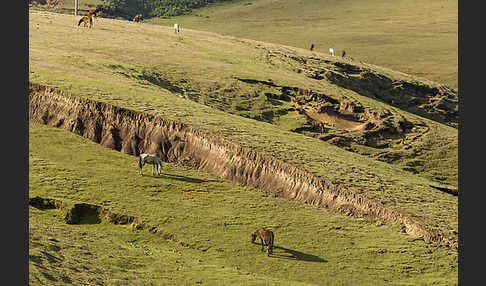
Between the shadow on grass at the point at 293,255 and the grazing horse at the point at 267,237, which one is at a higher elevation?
the grazing horse at the point at 267,237

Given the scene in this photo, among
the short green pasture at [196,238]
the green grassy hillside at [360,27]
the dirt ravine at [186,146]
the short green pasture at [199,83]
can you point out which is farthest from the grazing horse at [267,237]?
the green grassy hillside at [360,27]

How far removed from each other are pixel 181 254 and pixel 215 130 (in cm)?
1138

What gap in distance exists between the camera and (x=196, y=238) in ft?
84.1

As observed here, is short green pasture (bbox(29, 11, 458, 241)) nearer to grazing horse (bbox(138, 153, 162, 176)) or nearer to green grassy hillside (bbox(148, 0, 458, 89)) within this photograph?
grazing horse (bbox(138, 153, 162, 176))

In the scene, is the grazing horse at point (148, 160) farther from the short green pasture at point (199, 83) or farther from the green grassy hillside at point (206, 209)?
the short green pasture at point (199, 83)

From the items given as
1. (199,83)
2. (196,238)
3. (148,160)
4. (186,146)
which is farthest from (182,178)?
(199,83)

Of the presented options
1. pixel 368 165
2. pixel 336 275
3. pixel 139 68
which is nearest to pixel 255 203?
pixel 336 275

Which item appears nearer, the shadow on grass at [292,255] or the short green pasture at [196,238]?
the short green pasture at [196,238]

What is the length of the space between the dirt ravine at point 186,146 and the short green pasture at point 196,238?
3.03 ft

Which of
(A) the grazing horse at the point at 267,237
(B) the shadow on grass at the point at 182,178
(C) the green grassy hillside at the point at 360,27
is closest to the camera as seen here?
(A) the grazing horse at the point at 267,237

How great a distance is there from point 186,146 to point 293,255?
1059 centimetres

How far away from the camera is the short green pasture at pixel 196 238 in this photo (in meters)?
21.8

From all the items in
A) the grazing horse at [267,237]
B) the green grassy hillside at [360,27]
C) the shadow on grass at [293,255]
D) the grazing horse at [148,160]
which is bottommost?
the shadow on grass at [293,255]

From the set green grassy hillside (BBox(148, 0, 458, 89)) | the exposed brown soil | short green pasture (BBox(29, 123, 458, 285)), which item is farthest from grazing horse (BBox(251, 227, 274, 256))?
green grassy hillside (BBox(148, 0, 458, 89))
